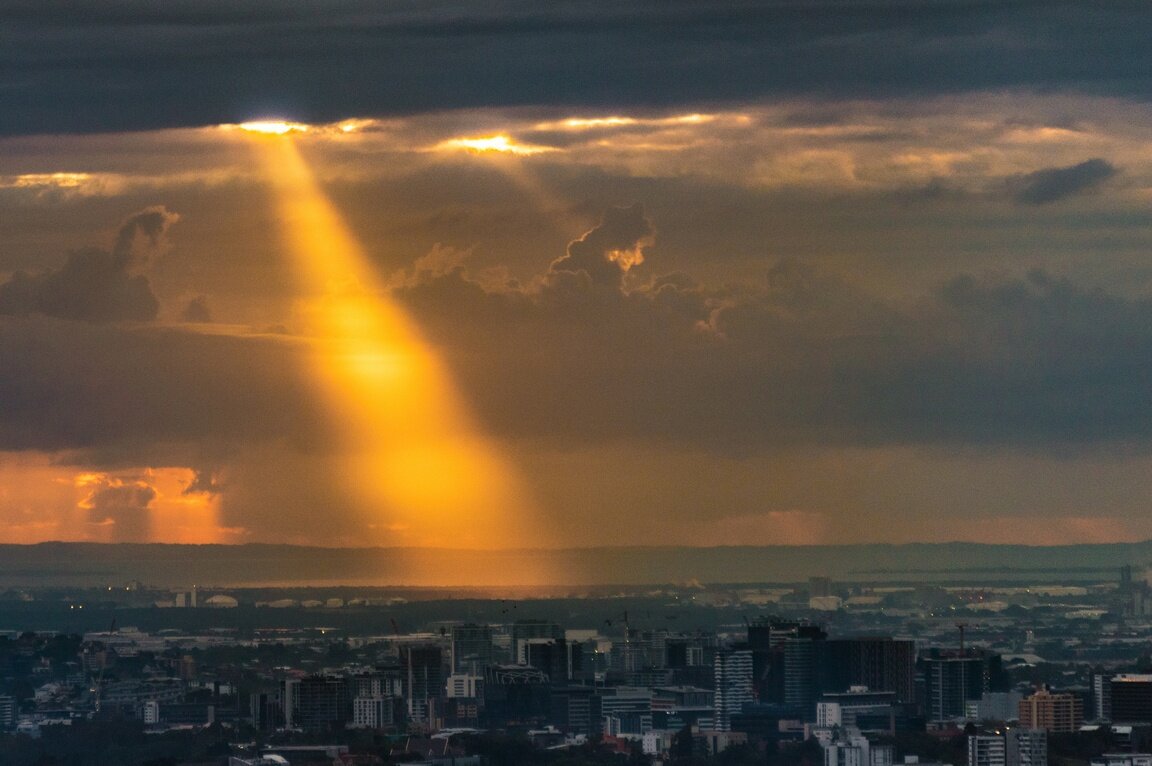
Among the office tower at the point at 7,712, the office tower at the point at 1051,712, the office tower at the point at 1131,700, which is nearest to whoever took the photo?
the office tower at the point at 1051,712

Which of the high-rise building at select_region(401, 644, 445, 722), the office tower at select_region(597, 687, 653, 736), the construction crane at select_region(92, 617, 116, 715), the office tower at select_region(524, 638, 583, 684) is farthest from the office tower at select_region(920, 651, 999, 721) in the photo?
the construction crane at select_region(92, 617, 116, 715)

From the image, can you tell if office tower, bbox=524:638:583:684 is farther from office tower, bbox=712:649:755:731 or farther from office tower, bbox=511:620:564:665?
office tower, bbox=712:649:755:731

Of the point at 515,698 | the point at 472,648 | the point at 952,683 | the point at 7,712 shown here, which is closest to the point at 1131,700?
the point at 952,683

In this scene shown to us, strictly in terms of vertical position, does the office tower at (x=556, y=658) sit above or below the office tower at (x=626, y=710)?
above

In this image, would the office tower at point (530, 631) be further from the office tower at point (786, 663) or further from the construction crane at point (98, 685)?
the construction crane at point (98, 685)

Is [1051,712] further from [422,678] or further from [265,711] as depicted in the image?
[422,678]

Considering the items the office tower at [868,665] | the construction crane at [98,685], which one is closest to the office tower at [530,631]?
the construction crane at [98,685]
